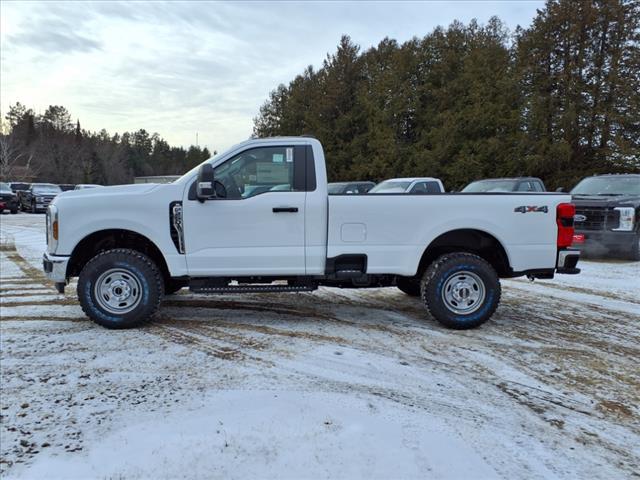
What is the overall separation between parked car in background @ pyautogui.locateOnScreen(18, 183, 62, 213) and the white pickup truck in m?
25.9

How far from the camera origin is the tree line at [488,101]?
2506 cm

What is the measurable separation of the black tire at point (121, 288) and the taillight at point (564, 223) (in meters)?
4.45

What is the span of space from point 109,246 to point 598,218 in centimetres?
964

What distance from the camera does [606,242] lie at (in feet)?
33.0

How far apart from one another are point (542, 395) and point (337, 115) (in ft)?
141

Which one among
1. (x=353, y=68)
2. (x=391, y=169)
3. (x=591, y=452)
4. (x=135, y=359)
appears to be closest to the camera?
(x=591, y=452)

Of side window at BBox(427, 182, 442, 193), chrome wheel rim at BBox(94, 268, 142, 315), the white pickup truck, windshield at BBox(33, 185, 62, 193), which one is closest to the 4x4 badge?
the white pickup truck

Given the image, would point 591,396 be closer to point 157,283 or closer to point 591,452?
point 591,452

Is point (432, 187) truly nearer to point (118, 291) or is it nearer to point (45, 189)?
point (118, 291)

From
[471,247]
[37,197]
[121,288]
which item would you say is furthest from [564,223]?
[37,197]

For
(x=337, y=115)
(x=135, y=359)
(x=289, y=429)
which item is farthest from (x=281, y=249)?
(x=337, y=115)

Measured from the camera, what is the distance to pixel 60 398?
3439 millimetres

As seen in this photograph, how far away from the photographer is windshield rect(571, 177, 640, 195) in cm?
1098

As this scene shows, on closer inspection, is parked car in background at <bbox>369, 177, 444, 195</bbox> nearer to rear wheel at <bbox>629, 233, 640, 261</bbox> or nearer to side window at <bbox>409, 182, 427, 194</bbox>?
side window at <bbox>409, 182, 427, 194</bbox>
